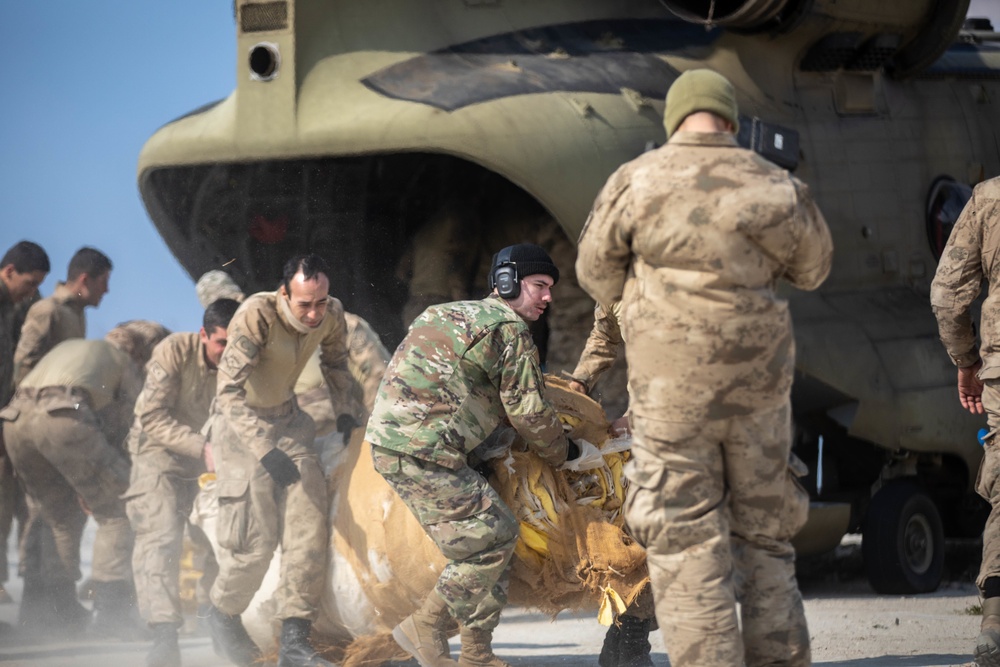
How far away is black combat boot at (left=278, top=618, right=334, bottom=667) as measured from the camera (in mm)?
5621

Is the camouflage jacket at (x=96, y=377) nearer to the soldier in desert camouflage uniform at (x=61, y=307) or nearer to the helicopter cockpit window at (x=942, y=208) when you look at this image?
the soldier in desert camouflage uniform at (x=61, y=307)

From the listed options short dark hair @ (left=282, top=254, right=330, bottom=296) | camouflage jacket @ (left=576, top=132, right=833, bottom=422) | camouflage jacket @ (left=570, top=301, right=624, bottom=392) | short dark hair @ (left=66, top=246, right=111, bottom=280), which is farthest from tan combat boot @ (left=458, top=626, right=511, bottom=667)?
short dark hair @ (left=66, top=246, right=111, bottom=280)

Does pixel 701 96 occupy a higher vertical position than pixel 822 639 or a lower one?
higher

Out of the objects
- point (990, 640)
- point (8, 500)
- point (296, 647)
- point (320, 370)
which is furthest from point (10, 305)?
point (990, 640)

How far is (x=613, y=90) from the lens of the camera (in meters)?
7.68

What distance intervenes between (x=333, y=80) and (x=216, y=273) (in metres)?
1.37

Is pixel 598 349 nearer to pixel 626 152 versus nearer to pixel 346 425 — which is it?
pixel 346 425

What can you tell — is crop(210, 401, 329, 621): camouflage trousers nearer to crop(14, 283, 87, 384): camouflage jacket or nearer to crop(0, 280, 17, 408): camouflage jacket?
crop(14, 283, 87, 384): camouflage jacket

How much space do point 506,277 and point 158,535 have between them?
2467 mm

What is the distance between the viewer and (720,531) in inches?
162

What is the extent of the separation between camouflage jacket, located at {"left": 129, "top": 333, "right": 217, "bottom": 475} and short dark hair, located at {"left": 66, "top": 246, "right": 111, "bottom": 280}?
3.39 feet

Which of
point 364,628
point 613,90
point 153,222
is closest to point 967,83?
point 613,90

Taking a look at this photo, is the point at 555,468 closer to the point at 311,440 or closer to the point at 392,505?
the point at 392,505

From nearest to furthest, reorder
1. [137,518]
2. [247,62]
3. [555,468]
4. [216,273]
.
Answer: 1. [555,468]
2. [137,518]
3. [247,62]
4. [216,273]
